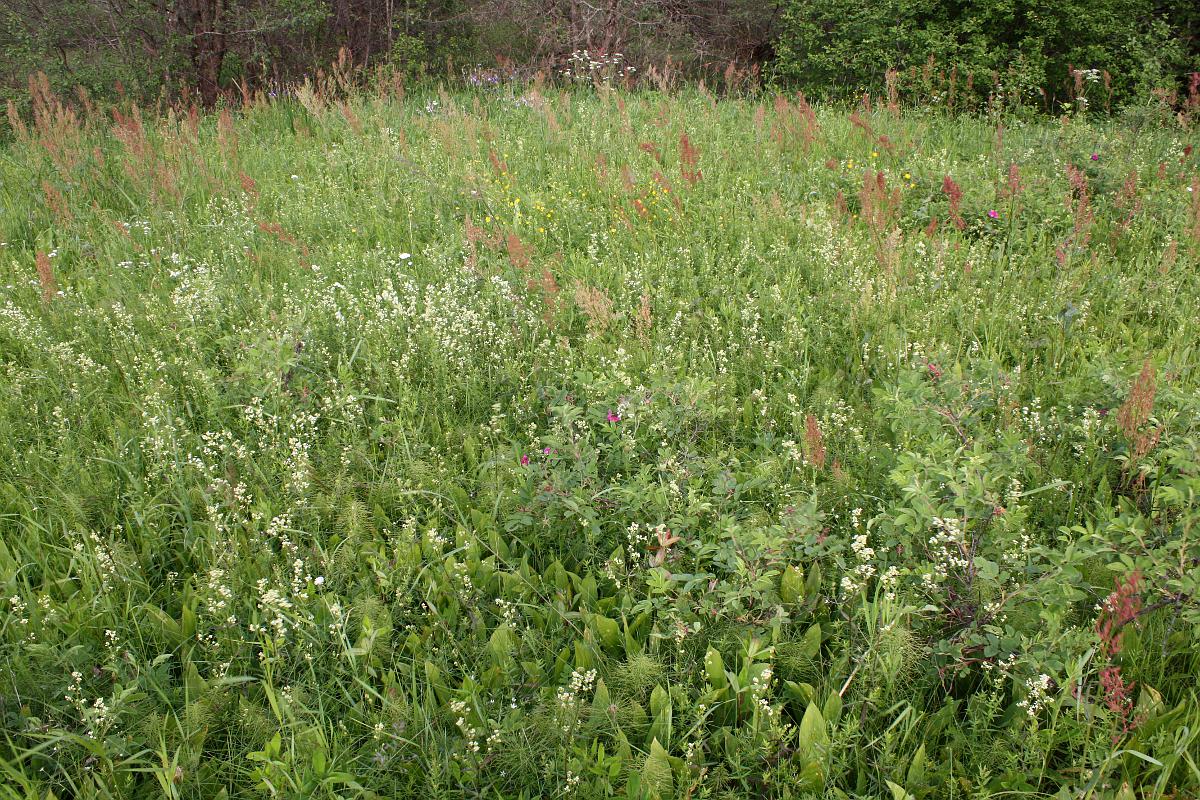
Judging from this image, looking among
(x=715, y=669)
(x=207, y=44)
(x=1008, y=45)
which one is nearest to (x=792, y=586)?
(x=715, y=669)

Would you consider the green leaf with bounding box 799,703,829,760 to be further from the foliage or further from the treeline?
the foliage

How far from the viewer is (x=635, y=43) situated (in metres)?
13.8

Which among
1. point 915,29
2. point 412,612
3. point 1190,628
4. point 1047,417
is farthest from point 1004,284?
point 915,29

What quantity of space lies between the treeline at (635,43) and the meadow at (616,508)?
4913mm

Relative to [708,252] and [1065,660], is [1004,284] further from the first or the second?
[1065,660]

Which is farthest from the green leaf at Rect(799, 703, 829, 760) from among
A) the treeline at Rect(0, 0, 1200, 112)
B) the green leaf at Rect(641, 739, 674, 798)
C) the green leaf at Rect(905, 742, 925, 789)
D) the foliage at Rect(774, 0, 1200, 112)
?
the foliage at Rect(774, 0, 1200, 112)

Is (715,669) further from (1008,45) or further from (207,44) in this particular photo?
(207,44)

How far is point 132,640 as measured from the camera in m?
2.37

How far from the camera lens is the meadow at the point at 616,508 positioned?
2002 millimetres

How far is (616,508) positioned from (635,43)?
1288 centimetres

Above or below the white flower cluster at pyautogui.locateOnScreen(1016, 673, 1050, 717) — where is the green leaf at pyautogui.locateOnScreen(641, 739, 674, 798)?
below

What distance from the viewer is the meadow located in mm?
2002

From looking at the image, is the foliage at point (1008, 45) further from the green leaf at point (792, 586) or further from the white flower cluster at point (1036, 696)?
the white flower cluster at point (1036, 696)

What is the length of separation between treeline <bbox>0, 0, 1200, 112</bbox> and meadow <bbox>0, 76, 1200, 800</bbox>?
491 centimetres
